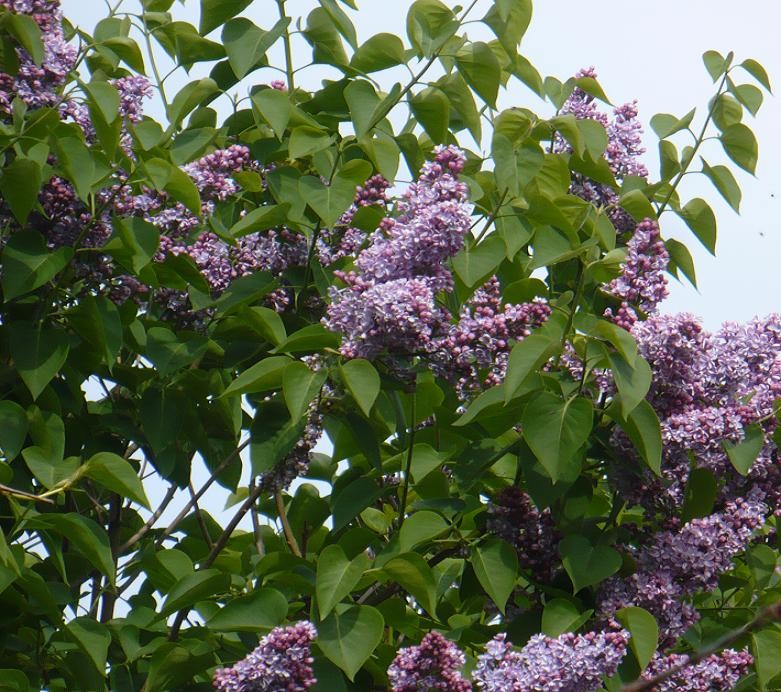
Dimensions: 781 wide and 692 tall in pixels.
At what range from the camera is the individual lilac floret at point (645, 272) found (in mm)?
2504

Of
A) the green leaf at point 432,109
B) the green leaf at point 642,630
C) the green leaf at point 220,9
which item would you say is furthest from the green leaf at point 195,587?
the green leaf at point 220,9

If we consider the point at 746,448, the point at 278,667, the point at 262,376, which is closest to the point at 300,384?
the point at 262,376

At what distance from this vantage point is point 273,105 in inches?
103

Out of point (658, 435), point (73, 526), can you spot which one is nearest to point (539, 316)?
point (658, 435)

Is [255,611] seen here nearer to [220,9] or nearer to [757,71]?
[220,9]

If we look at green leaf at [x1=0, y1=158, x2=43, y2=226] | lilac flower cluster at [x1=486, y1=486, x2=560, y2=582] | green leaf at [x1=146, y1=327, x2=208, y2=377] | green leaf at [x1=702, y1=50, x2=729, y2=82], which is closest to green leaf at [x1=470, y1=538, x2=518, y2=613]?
lilac flower cluster at [x1=486, y1=486, x2=560, y2=582]

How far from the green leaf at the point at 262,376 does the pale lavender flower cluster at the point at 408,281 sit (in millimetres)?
123

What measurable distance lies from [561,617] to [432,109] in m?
1.11

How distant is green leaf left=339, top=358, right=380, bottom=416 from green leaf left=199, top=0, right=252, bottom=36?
1.08m

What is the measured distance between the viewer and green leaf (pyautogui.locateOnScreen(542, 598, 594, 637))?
2203 millimetres

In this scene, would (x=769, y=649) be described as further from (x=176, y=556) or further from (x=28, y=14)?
(x=28, y=14)

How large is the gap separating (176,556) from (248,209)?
3.21 ft

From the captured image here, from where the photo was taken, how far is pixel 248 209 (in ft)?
10.1

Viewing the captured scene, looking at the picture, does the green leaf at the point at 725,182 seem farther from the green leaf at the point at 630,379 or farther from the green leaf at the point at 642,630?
the green leaf at the point at 642,630
